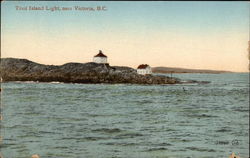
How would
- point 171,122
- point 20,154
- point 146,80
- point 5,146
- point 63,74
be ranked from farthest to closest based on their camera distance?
1. point 146,80
2. point 63,74
3. point 171,122
4. point 5,146
5. point 20,154

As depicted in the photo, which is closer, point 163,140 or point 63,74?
point 163,140

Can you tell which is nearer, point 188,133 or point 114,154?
point 114,154

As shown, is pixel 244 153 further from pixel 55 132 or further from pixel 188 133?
pixel 55 132

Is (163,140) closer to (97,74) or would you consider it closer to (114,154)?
(114,154)

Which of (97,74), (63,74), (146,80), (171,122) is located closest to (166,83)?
(146,80)

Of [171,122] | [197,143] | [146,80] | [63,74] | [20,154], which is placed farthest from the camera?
[146,80]

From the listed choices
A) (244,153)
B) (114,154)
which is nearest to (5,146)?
(114,154)

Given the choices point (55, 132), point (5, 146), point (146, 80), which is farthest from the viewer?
point (146, 80)

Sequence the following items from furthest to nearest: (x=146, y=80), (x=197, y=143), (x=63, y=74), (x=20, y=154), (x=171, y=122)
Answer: (x=146, y=80) < (x=63, y=74) < (x=171, y=122) < (x=197, y=143) < (x=20, y=154)
